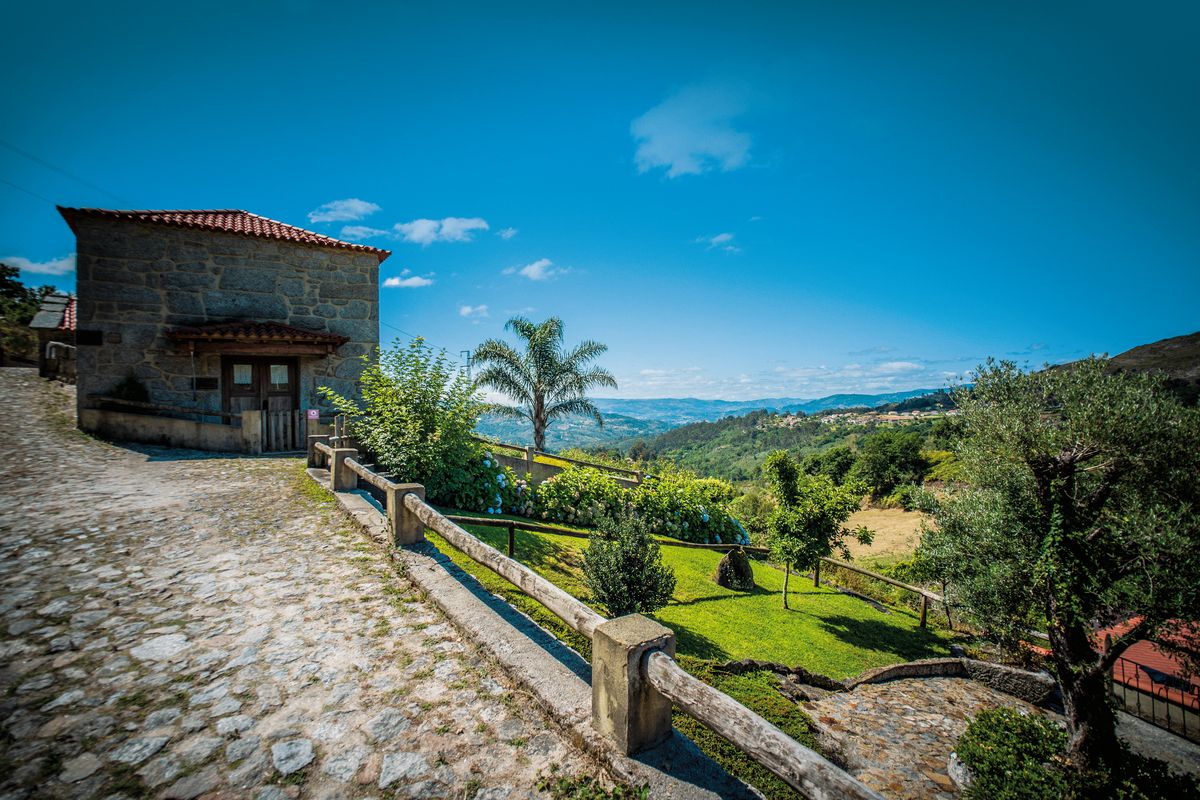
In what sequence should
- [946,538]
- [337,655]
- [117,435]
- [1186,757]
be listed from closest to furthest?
[337,655] < [946,538] < [1186,757] < [117,435]

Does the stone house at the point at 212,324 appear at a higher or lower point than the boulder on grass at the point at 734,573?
higher

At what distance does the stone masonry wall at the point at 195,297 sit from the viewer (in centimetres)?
1052

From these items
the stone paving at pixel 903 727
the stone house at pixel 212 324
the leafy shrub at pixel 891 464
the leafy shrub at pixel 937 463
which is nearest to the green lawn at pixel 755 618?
the stone paving at pixel 903 727

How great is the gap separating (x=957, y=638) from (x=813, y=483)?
5.25 m

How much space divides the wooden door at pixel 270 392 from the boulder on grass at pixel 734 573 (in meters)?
11.3

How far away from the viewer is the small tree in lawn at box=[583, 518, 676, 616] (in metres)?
6.46

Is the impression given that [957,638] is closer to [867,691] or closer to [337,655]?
[867,691]

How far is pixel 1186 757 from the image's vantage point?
26.3 ft

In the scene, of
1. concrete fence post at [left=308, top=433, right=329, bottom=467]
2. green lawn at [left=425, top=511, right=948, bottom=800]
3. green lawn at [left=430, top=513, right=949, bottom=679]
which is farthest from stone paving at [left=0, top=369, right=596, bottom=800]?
concrete fence post at [left=308, top=433, right=329, bottom=467]

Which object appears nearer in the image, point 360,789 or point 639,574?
point 360,789

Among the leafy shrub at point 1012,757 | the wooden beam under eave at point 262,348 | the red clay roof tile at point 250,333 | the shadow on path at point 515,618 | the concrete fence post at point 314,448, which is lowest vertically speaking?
the leafy shrub at point 1012,757

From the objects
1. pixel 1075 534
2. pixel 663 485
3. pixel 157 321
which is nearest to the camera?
pixel 1075 534

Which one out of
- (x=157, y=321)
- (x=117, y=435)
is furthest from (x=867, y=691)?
(x=157, y=321)

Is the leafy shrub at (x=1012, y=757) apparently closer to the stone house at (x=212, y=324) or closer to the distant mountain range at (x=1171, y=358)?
the distant mountain range at (x=1171, y=358)
